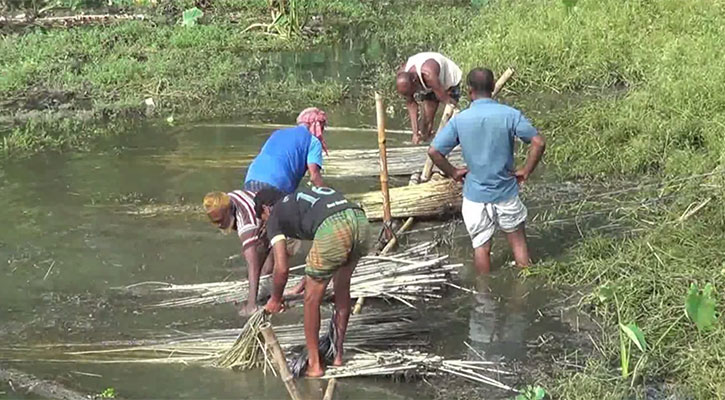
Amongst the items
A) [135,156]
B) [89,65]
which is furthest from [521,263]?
[89,65]

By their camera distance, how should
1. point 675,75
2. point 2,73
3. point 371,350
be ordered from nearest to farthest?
point 371,350 → point 675,75 → point 2,73

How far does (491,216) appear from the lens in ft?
21.5

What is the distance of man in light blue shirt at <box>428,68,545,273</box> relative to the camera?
631 cm

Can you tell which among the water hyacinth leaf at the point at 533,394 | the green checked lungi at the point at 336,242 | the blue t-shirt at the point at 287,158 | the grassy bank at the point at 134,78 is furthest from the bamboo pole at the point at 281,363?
the grassy bank at the point at 134,78

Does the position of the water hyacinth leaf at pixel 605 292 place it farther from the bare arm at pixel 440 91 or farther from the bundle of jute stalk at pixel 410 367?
the bare arm at pixel 440 91

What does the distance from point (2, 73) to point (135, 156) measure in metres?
4.10

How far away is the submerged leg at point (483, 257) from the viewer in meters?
6.70

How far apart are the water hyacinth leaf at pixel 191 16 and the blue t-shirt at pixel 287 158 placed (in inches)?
419

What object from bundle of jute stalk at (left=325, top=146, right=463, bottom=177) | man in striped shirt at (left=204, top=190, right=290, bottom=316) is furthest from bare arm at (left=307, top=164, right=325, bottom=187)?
bundle of jute stalk at (left=325, top=146, right=463, bottom=177)

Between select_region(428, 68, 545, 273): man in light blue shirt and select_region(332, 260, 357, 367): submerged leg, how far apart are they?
5.28 ft

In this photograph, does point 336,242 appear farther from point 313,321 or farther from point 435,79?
point 435,79

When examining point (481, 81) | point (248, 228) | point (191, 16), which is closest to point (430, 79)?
point (481, 81)

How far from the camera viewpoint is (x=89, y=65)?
13.7 m

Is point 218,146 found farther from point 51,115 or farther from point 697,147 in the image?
point 697,147
